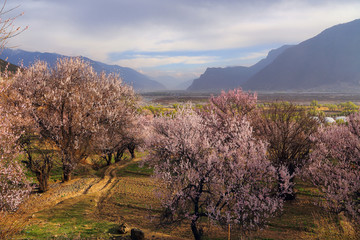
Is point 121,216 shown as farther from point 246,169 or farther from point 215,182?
point 246,169

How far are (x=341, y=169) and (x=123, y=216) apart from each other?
64.3 ft

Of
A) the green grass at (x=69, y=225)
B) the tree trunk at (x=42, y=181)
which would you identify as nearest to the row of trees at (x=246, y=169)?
the green grass at (x=69, y=225)

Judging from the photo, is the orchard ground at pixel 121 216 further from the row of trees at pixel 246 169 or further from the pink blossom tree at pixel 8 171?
the pink blossom tree at pixel 8 171

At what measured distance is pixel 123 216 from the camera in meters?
19.2

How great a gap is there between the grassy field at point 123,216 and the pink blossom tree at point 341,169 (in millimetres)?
1515

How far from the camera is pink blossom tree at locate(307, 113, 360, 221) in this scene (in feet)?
56.2

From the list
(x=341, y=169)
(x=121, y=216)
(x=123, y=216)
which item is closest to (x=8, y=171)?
(x=121, y=216)

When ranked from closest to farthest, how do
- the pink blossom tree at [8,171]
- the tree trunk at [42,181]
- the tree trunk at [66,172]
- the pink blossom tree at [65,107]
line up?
the pink blossom tree at [8,171], the tree trunk at [42,181], the pink blossom tree at [65,107], the tree trunk at [66,172]

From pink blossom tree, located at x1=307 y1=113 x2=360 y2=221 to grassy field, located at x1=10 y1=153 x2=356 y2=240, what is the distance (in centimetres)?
152

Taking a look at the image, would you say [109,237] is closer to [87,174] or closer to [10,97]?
[87,174]

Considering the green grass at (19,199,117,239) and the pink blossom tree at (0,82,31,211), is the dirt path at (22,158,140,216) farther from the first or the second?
the pink blossom tree at (0,82,31,211)

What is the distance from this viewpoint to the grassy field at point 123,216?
50.1ft

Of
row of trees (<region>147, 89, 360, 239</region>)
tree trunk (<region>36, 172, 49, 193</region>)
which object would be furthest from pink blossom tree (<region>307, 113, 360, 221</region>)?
tree trunk (<region>36, 172, 49, 193</region>)

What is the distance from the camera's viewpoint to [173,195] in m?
14.8
